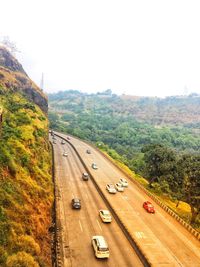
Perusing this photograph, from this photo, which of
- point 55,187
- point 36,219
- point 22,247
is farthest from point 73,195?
point 22,247

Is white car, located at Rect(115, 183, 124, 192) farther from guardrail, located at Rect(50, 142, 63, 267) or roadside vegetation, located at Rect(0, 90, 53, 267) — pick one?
guardrail, located at Rect(50, 142, 63, 267)

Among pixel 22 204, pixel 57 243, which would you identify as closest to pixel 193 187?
pixel 57 243

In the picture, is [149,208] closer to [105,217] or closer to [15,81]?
[105,217]

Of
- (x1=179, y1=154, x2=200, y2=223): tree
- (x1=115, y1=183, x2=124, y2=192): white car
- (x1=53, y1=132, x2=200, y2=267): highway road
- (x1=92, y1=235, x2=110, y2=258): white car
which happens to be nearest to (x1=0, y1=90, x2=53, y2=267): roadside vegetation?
(x1=92, y1=235, x2=110, y2=258): white car

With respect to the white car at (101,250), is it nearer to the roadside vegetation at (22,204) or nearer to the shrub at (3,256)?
the roadside vegetation at (22,204)

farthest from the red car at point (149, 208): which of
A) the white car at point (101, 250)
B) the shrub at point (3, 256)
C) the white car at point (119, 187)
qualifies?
the shrub at point (3, 256)

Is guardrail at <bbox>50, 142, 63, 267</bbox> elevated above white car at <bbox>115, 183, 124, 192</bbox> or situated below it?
below
